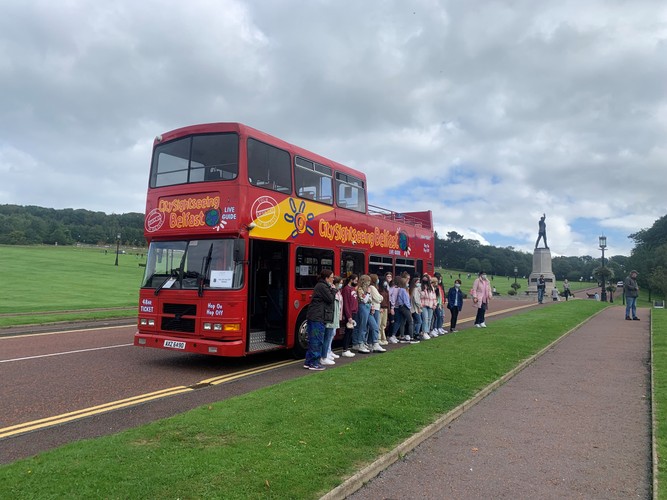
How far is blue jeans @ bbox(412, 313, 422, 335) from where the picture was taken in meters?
13.0

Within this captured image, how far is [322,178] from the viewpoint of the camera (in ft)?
35.8

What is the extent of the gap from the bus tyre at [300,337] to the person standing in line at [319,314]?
1.04 metres

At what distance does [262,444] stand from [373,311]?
6.81 m

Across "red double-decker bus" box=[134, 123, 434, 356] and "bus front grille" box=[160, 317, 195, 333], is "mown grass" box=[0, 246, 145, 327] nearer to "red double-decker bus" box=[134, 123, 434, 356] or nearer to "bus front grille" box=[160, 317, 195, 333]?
"bus front grille" box=[160, 317, 195, 333]

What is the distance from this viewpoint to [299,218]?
388 inches

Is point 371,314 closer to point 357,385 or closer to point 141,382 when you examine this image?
point 357,385

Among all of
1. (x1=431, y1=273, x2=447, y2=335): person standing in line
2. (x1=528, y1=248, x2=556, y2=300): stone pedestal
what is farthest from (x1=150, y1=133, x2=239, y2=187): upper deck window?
(x1=528, y1=248, x2=556, y2=300): stone pedestal

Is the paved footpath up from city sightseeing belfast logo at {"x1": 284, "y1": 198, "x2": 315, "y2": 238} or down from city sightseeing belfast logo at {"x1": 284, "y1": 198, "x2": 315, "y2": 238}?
down

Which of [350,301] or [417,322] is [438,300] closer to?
[417,322]

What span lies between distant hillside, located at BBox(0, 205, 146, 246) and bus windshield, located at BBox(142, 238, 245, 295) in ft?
319

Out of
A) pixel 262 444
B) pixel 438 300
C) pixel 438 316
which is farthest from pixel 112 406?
pixel 438 316

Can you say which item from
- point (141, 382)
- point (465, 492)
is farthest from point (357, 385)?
point (141, 382)

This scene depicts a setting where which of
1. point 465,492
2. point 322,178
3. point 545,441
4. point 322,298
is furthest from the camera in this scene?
point 322,178

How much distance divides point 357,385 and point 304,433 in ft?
7.01
